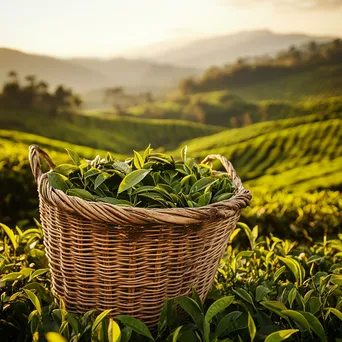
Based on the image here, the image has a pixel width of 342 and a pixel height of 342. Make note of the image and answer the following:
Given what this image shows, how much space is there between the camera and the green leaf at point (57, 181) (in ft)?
3.62

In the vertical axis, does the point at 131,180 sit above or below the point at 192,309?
above

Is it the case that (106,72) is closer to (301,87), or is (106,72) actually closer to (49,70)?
(49,70)

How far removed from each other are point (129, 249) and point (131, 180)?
0.57 feet

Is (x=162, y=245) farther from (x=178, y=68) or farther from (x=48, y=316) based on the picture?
(x=178, y=68)

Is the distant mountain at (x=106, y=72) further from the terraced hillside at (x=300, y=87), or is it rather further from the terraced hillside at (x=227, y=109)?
the terraced hillside at (x=300, y=87)

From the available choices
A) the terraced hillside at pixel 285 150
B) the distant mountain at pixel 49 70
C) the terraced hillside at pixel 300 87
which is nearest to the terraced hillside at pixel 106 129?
the distant mountain at pixel 49 70

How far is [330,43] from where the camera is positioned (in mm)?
11203

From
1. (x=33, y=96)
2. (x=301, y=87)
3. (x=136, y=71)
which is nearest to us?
(x=33, y=96)

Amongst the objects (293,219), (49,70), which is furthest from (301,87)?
(293,219)

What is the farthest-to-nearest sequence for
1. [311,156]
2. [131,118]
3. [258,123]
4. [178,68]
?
[178,68] → [131,118] → [258,123] → [311,156]

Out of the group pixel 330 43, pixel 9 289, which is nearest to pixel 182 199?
pixel 9 289

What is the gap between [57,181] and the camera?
1118mm

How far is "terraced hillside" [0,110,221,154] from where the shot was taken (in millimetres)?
11984

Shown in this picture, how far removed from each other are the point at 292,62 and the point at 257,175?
620 cm
